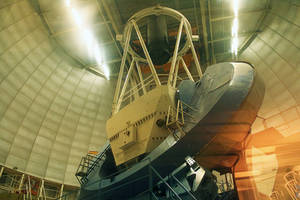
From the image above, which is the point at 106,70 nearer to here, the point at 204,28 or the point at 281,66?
the point at 204,28

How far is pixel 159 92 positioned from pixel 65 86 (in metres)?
14.8

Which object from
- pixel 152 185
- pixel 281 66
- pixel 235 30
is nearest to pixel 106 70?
pixel 235 30

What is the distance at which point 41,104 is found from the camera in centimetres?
1981

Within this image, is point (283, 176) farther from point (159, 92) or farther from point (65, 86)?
point (65, 86)

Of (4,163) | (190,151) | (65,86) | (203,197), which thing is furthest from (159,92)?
(65,86)

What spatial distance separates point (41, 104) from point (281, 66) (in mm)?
21096

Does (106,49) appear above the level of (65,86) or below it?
above

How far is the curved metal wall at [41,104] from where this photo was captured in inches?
683

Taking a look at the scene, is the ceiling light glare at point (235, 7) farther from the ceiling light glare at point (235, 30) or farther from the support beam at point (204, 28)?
the support beam at point (204, 28)

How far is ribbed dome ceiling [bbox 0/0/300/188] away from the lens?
57.2 ft

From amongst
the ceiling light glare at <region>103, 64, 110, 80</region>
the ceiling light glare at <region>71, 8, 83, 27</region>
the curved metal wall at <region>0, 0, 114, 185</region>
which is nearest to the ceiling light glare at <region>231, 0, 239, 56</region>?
the ceiling light glare at <region>103, 64, 110, 80</region>

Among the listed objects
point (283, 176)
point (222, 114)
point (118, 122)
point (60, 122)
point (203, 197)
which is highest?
point (60, 122)

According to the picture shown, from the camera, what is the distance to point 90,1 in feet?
63.1

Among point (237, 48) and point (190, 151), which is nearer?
point (190, 151)
